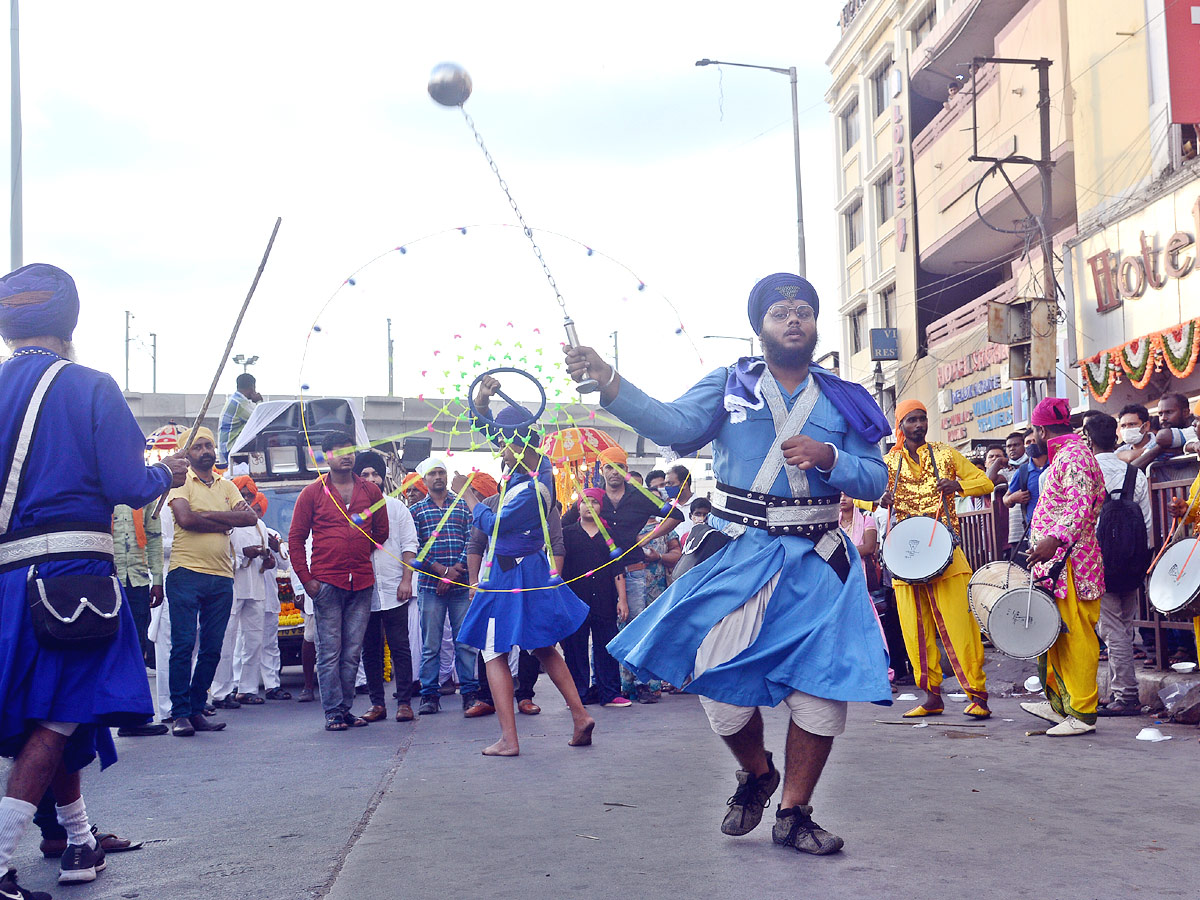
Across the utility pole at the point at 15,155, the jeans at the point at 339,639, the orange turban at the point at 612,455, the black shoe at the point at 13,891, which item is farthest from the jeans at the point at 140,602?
the utility pole at the point at 15,155

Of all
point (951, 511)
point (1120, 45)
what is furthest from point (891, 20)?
point (951, 511)

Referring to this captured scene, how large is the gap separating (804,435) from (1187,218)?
1261 cm

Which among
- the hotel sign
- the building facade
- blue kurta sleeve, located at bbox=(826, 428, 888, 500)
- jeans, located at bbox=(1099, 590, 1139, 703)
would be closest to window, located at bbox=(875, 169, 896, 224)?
the building facade

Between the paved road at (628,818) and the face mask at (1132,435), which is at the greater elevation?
the face mask at (1132,435)

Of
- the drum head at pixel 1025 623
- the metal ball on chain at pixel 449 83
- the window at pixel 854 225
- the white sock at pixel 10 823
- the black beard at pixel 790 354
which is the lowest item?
the white sock at pixel 10 823

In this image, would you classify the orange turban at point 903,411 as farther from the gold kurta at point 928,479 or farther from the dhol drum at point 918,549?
the dhol drum at point 918,549

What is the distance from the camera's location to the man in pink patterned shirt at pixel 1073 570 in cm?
732

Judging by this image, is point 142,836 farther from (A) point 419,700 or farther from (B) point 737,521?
(A) point 419,700

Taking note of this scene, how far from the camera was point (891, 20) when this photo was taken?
31.2 m

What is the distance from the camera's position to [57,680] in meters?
4.12

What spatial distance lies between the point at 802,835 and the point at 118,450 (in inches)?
106

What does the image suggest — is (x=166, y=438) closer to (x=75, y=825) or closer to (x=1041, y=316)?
(x=75, y=825)

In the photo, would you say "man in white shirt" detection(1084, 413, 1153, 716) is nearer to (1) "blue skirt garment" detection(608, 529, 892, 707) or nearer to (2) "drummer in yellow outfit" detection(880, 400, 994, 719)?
(2) "drummer in yellow outfit" detection(880, 400, 994, 719)

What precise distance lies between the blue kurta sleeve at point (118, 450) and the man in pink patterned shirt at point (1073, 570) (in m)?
4.97
